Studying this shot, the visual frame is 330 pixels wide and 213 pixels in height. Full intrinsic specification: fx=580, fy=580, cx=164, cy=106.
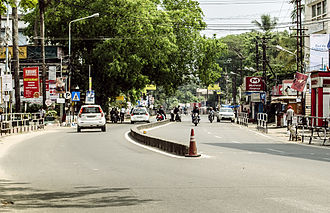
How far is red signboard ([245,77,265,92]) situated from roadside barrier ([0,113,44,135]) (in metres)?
29.2

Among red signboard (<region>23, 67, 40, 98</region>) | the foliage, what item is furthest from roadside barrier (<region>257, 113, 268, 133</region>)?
red signboard (<region>23, 67, 40, 98</region>)

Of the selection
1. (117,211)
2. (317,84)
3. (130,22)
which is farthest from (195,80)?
(117,211)

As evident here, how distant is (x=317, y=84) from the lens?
117ft

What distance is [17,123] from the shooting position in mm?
37719

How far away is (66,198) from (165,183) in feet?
8.07

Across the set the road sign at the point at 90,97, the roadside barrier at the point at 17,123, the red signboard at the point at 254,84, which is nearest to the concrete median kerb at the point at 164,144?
the roadside barrier at the point at 17,123

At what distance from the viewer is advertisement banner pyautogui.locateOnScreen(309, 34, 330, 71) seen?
173ft

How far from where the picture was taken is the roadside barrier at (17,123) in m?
35.6

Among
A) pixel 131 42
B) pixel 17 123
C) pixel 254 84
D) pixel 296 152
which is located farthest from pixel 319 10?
pixel 296 152

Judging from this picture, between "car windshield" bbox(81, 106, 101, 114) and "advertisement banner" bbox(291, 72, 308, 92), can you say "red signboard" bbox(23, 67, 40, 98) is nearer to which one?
"car windshield" bbox(81, 106, 101, 114)

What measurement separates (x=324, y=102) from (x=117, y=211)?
2895cm

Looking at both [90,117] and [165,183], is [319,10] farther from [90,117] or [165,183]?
[165,183]

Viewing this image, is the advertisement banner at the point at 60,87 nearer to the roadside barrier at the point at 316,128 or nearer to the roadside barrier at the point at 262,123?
the roadside barrier at the point at 262,123

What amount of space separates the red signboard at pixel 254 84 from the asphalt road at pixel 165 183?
4886cm
